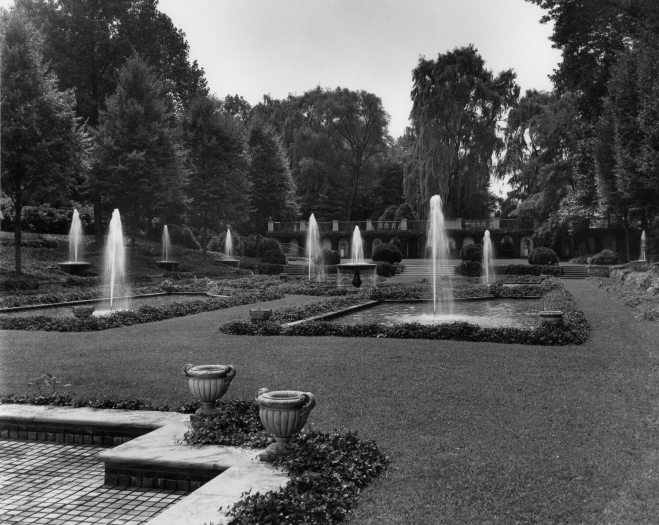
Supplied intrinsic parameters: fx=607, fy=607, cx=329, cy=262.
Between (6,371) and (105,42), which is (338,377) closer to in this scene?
(6,371)

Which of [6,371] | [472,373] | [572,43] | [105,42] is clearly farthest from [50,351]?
[105,42]

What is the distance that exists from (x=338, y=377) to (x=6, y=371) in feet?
15.7

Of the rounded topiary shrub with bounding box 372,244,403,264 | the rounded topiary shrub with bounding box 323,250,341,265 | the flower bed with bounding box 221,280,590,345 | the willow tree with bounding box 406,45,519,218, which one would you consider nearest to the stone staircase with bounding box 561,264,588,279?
the rounded topiary shrub with bounding box 372,244,403,264

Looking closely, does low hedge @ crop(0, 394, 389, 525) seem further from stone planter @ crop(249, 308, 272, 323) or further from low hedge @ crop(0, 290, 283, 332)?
low hedge @ crop(0, 290, 283, 332)

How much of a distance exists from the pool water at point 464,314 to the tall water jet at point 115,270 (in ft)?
24.6

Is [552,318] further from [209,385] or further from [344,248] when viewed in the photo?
[344,248]

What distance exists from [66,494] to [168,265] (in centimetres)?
2671

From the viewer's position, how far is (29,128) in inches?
911

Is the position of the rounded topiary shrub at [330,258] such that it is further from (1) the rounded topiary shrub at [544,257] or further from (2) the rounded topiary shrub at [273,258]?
(1) the rounded topiary shrub at [544,257]

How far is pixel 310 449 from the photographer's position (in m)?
4.98

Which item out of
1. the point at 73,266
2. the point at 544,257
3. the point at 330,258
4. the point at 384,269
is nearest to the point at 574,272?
the point at 544,257

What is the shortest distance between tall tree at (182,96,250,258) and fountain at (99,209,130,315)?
23.8 ft

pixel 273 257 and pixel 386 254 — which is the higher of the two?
pixel 386 254

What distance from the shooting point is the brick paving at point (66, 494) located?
14.8 ft
